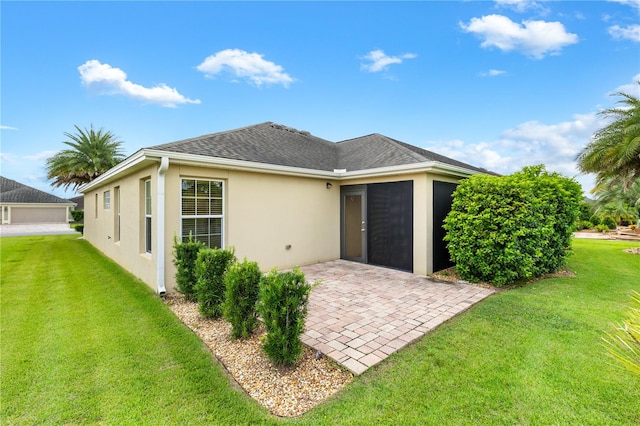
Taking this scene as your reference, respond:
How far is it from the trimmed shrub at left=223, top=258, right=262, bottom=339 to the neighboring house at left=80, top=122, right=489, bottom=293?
9.55ft

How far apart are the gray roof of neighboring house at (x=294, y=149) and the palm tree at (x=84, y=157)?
61.7 feet

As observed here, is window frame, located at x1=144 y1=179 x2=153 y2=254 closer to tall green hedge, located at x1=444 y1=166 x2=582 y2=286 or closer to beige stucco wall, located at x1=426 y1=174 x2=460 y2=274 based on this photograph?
beige stucco wall, located at x1=426 y1=174 x2=460 y2=274

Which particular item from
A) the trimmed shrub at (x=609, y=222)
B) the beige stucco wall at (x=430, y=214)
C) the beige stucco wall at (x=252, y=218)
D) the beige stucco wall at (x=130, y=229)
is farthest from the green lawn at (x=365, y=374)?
the trimmed shrub at (x=609, y=222)

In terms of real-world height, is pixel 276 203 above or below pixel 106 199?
below

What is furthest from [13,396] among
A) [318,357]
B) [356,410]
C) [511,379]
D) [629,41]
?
[629,41]

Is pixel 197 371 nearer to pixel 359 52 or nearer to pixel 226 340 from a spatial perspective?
pixel 226 340

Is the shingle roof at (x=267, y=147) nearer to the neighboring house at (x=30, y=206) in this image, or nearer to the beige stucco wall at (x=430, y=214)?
the beige stucco wall at (x=430, y=214)

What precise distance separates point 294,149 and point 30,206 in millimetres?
43062

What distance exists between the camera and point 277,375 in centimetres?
315

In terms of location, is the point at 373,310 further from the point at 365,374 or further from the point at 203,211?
the point at 203,211

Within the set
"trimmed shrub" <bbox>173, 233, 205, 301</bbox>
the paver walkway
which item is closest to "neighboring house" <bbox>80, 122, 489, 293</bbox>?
"trimmed shrub" <bbox>173, 233, 205, 301</bbox>

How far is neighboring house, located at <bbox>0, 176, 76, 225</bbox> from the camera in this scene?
111 feet

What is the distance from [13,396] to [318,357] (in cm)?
313

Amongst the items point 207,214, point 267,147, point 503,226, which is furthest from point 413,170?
point 207,214
